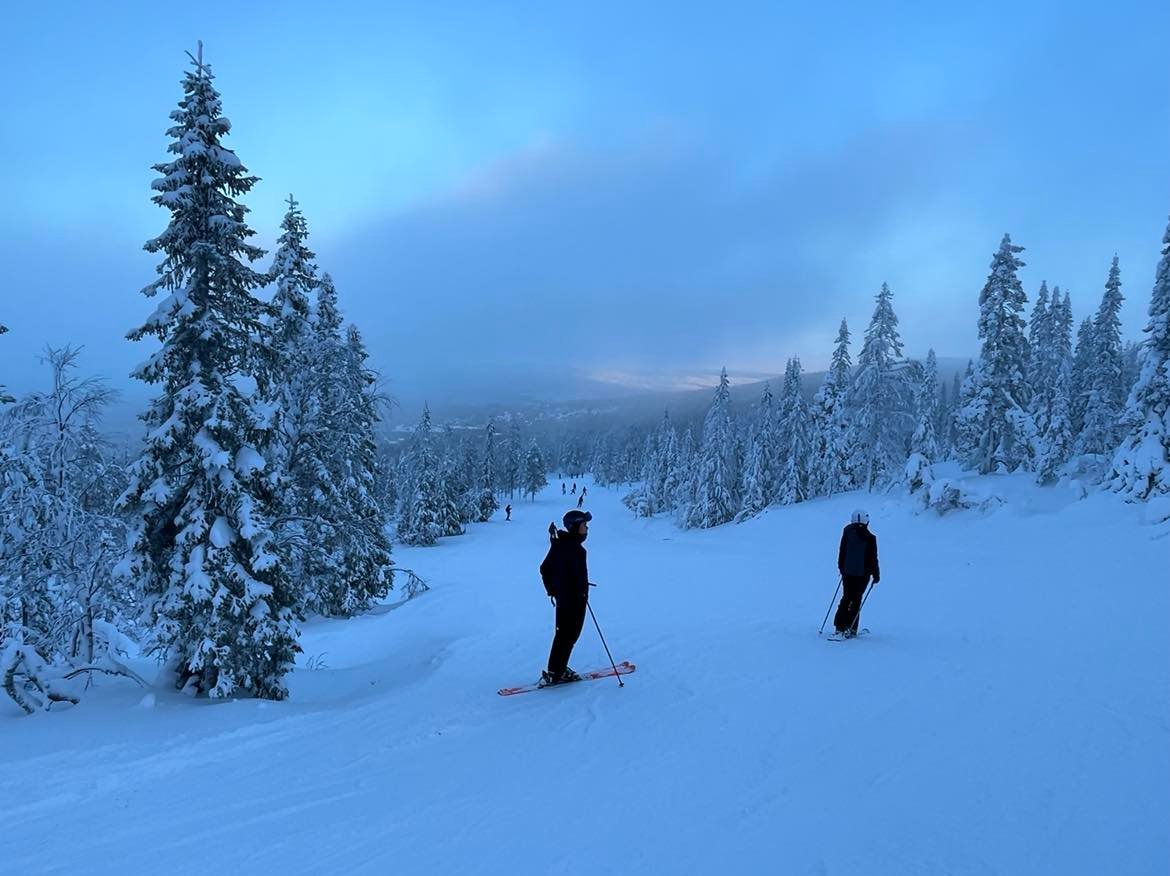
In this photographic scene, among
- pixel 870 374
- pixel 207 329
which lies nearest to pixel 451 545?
pixel 870 374

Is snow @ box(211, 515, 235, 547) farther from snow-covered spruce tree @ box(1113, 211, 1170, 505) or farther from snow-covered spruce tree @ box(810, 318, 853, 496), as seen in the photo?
snow-covered spruce tree @ box(810, 318, 853, 496)

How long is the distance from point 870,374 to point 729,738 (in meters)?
40.3

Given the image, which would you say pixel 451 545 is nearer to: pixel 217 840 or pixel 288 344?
pixel 288 344

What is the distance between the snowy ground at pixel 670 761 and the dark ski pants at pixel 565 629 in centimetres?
50

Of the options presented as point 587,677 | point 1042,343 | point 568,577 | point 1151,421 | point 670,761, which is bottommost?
point 587,677

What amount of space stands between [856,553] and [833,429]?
3847 cm

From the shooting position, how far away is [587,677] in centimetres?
875

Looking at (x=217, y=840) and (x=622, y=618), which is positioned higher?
(x=217, y=840)

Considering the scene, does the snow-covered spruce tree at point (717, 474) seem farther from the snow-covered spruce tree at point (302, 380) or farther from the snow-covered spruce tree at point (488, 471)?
the snow-covered spruce tree at point (302, 380)

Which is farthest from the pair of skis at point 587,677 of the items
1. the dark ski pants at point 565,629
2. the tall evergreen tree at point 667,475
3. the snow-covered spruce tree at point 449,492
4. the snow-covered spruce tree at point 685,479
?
the tall evergreen tree at point 667,475

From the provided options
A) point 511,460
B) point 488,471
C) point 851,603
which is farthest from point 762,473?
point 511,460

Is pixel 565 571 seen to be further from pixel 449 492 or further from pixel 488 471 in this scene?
pixel 488 471

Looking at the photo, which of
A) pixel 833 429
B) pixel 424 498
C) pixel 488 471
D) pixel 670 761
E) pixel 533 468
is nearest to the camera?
pixel 670 761

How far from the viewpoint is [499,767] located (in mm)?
5809
